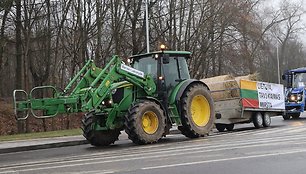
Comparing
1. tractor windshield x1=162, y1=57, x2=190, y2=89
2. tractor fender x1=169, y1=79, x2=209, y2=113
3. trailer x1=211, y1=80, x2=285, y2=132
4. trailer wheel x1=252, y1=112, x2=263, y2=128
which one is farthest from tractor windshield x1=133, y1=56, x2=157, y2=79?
trailer wheel x1=252, y1=112, x2=263, y2=128

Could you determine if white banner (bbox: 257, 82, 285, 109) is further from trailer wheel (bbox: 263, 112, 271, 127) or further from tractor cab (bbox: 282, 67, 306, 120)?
tractor cab (bbox: 282, 67, 306, 120)

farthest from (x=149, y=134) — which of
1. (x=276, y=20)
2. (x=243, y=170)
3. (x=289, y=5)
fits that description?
(x=289, y=5)

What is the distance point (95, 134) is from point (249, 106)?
767 cm

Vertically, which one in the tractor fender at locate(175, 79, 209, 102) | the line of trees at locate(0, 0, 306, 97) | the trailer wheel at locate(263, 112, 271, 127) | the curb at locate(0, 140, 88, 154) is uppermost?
the line of trees at locate(0, 0, 306, 97)

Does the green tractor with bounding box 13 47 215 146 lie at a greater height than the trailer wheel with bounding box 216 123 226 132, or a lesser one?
greater

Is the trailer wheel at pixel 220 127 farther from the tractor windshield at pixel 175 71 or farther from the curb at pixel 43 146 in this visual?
the curb at pixel 43 146

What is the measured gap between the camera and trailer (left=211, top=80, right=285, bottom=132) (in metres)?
19.4

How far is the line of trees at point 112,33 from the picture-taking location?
33.4 m

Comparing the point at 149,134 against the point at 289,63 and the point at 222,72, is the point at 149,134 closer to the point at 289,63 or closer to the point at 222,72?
the point at 222,72

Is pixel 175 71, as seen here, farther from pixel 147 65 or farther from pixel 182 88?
pixel 147 65

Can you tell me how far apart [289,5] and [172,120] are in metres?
64.0

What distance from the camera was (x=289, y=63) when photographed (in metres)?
97.5

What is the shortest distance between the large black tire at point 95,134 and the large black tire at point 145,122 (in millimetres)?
1397

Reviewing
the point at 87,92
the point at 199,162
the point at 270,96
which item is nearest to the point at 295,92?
the point at 270,96
